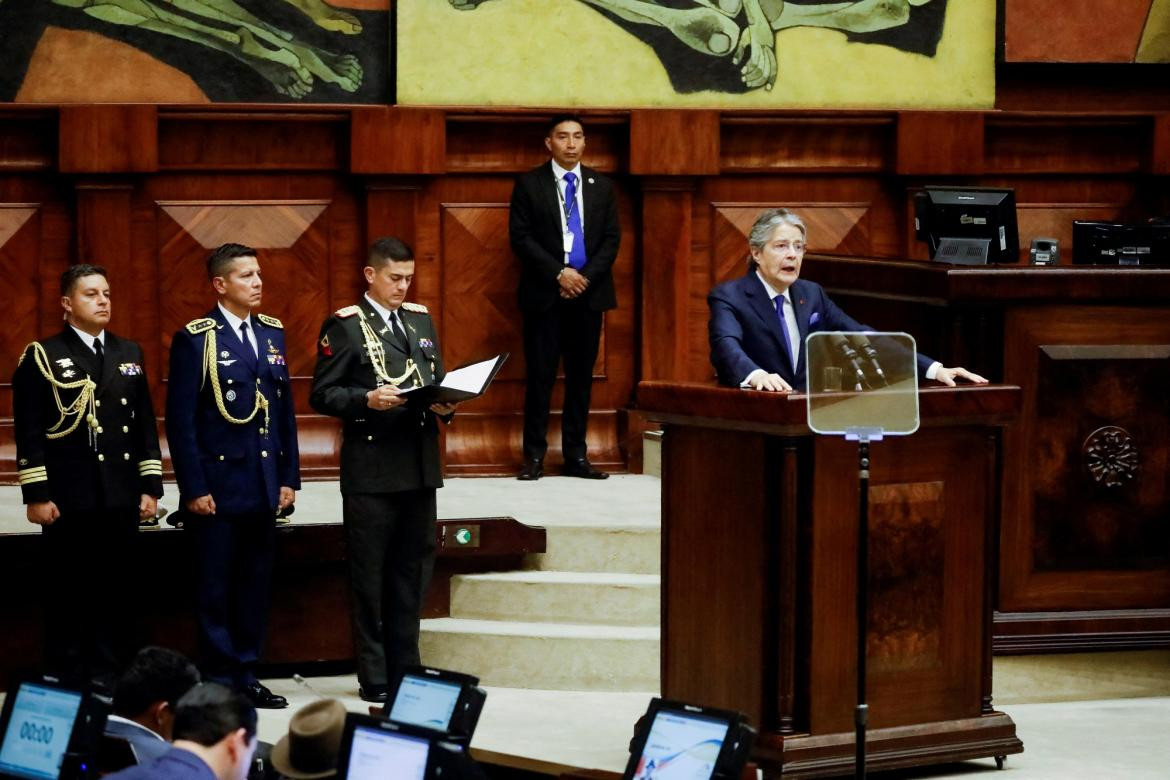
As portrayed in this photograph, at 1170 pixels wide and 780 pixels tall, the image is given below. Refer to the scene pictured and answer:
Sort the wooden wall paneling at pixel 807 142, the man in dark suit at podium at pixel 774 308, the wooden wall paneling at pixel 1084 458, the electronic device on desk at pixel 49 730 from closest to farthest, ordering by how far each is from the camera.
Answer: the electronic device on desk at pixel 49 730 → the man in dark suit at podium at pixel 774 308 → the wooden wall paneling at pixel 1084 458 → the wooden wall paneling at pixel 807 142

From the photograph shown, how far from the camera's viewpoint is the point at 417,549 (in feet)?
23.3

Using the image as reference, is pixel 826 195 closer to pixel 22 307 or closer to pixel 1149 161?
pixel 1149 161

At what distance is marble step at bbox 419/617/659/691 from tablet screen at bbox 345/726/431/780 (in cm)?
335

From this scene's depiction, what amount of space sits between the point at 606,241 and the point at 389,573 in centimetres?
268

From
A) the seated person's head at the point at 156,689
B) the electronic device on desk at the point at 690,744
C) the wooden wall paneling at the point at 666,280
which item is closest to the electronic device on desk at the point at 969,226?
the wooden wall paneling at the point at 666,280

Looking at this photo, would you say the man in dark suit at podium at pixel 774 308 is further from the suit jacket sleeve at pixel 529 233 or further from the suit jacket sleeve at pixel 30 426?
the suit jacket sleeve at pixel 529 233

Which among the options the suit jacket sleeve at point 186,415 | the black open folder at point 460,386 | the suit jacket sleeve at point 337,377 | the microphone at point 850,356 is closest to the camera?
the microphone at point 850,356

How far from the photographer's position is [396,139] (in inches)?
372

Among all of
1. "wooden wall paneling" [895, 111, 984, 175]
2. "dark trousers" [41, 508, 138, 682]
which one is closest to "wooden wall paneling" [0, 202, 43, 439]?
"dark trousers" [41, 508, 138, 682]

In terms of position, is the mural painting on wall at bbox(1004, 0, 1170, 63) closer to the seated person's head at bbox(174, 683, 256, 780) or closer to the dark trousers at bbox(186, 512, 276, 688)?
the dark trousers at bbox(186, 512, 276, 688)

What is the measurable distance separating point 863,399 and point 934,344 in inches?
57.4

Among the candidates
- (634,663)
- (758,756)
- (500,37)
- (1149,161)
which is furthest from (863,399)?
(1149,161)

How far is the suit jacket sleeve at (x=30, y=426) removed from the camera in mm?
6902

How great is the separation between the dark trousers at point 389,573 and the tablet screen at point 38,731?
2376 mm
